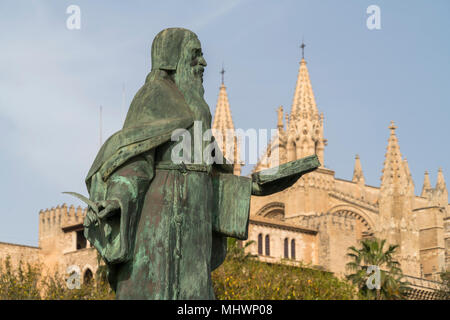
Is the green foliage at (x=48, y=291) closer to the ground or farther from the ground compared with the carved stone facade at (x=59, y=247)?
closer to the ground

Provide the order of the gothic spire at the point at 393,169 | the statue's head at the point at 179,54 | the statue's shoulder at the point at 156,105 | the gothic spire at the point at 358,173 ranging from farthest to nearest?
the gothic spire at the point at 358,173 < the gothic spire at the point at 393,169 < the statue's head at the point at 179,54 < the statue's shoulder at the point at 156,105

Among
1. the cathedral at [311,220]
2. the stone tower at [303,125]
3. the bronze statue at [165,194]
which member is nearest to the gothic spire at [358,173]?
the cathedral at [311,220]

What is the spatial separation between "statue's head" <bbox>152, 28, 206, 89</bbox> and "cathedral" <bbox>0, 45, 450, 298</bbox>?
4912 cm

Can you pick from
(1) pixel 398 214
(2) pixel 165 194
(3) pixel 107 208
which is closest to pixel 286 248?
(1) pixel 398 214

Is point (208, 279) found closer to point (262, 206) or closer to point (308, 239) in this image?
point (308, 239)

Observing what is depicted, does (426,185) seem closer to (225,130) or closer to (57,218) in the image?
(225,130)

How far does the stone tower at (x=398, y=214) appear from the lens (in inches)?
2790

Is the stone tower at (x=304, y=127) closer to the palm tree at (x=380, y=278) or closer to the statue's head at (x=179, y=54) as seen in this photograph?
the palm tree at (x=380, y=278)

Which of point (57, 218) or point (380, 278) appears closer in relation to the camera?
point (380, 278)

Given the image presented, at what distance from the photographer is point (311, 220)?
68.9m

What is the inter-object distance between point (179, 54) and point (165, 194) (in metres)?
1.29

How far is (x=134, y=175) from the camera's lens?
8180 millimetres

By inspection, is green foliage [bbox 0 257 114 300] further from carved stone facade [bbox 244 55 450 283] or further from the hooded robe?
the hooded robe
